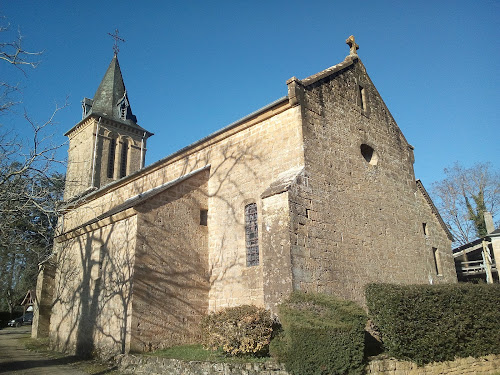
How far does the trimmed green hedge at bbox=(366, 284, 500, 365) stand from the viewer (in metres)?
8.75

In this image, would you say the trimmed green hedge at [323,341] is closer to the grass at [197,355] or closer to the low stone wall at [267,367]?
the low stone wall at [267,367]

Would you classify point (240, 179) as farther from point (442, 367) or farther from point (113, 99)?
point (113, 99)

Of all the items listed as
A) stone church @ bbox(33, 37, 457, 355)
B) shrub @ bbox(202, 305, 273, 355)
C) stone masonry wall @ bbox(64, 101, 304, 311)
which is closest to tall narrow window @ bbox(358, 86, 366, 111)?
stone church @ bbox(33, 37, 457, 355)

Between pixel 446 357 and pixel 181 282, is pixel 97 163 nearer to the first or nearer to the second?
pixel 181 282

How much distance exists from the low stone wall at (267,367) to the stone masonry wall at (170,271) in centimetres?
80

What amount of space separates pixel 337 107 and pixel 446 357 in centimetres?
823

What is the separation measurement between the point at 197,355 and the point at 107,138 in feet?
71.6

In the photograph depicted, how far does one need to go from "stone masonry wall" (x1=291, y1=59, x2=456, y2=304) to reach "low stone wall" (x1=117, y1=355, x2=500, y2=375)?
2339 mm

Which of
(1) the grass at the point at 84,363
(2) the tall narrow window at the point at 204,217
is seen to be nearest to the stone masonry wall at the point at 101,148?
(1) the grass at the point at 84,363

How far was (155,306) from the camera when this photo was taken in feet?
37.4

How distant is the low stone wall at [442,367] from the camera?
328 inches

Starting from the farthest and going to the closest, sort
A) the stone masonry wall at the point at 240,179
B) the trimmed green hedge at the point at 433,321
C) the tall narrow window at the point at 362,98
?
the tall narrow window at the point at 362,98
the stone masonry wall at the point at 240,179
the trimmed green hedge at the point at 433,321

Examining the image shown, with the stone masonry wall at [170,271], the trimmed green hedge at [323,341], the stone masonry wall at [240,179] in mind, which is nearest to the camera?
the trimmed green hedge at [323,341]

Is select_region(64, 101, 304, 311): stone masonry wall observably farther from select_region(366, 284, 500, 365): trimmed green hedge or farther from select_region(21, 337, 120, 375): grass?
select_region(366, 284, 500, 365): trimmed green hedge
